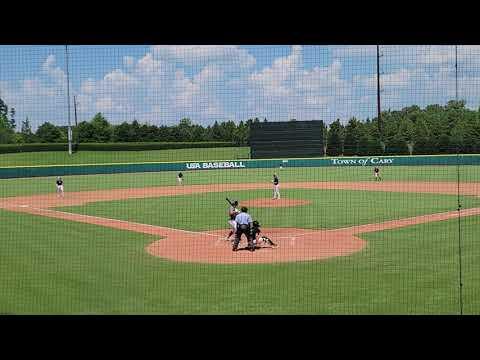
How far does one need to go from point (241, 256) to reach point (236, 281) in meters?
1.78

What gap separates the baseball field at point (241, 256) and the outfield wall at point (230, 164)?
406 inches

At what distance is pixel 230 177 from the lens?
33531 mm

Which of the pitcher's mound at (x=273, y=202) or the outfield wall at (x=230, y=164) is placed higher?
the outfield wall at (x=230, y=164)

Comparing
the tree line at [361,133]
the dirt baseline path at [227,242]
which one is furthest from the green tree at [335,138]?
the dirt baseline path at [227,242]

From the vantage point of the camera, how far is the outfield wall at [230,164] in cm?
3198

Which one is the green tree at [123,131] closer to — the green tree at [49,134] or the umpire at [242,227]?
the green tree at [49,134]

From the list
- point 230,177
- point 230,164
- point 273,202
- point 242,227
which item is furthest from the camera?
point 230,164

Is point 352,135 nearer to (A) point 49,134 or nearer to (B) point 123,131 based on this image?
(B) point 123,131

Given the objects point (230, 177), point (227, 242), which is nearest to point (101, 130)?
point (230, 177)
